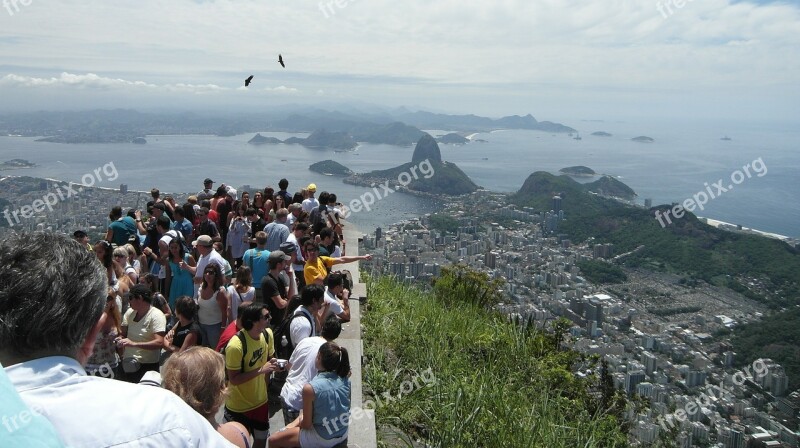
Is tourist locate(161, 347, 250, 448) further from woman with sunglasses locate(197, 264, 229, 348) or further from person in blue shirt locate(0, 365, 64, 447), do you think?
woman with sunglasses locate(197, 264, 229, 348)

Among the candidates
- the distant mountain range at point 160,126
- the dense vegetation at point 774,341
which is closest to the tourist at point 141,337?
the dense vegetation at point 774,341

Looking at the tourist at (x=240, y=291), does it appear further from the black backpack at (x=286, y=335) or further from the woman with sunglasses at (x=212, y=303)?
the black backpack at (x=286, y=335)

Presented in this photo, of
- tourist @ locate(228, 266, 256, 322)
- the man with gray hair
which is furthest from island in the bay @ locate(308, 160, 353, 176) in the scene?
the man with gray hair

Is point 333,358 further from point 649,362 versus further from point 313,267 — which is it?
point 649,362

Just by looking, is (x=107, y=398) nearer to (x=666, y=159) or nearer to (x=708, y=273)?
(x=708, y=273)

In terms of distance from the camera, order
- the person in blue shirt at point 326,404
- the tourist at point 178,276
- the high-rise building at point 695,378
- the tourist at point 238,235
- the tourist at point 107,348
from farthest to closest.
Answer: the high-rise building at point 695,378, the tourist at point 238,235, the tourist at point 178,276, the tourist at point 107,348, the person in blue shirt at point 326,404

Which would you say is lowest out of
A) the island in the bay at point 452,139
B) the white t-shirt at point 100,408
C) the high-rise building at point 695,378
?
the high-rise building at point 695,378
